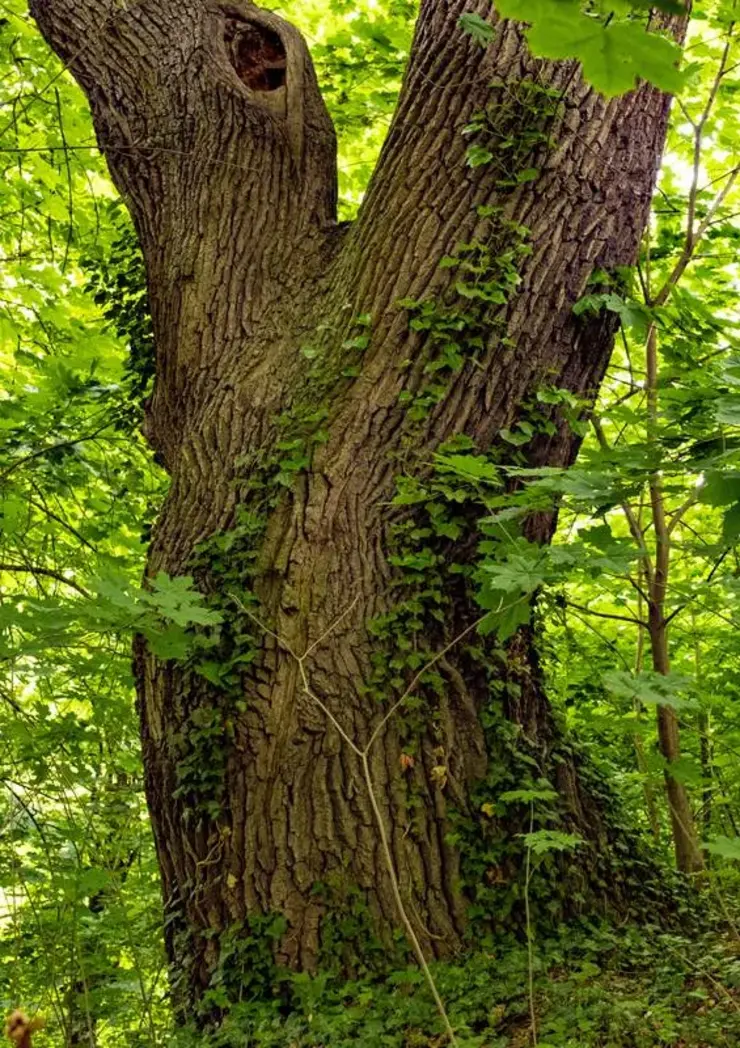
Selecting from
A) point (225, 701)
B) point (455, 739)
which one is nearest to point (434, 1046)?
point (455, 739)

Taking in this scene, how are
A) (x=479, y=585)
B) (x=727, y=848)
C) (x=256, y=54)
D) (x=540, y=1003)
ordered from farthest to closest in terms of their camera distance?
(x=256, y=54)
(x=479, y=585)
(x=540, y=1003)
(x=727, y=848)

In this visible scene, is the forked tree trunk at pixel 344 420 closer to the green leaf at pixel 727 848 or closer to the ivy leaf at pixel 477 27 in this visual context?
the ivy leaf at pixel 477 27

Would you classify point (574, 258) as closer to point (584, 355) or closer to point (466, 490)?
point (584, 355)

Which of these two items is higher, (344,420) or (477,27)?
(477,27)

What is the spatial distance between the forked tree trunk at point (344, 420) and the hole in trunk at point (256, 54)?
0.14m

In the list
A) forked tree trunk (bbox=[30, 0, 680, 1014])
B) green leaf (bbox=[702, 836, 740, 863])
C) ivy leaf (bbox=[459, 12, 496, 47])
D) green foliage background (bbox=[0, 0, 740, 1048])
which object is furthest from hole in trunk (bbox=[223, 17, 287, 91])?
green leaf (bbox=[702, 836, 740, 863])

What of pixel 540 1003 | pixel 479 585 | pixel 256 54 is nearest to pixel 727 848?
pixel 540 1003

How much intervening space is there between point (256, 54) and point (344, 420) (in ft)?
6.75

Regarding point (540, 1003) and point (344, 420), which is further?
point (344, 420)

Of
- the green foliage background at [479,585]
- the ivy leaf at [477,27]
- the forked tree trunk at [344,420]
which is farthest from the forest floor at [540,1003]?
the ivy leaf at [477,27]

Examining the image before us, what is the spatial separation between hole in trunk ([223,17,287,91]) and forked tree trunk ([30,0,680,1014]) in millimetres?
136

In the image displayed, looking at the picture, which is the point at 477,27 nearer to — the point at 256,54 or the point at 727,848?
the point at 256,54

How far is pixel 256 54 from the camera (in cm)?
417

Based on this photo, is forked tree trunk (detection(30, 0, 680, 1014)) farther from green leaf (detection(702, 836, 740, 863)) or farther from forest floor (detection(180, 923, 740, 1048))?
green leaf (detection(702, 836, 740, 863))
